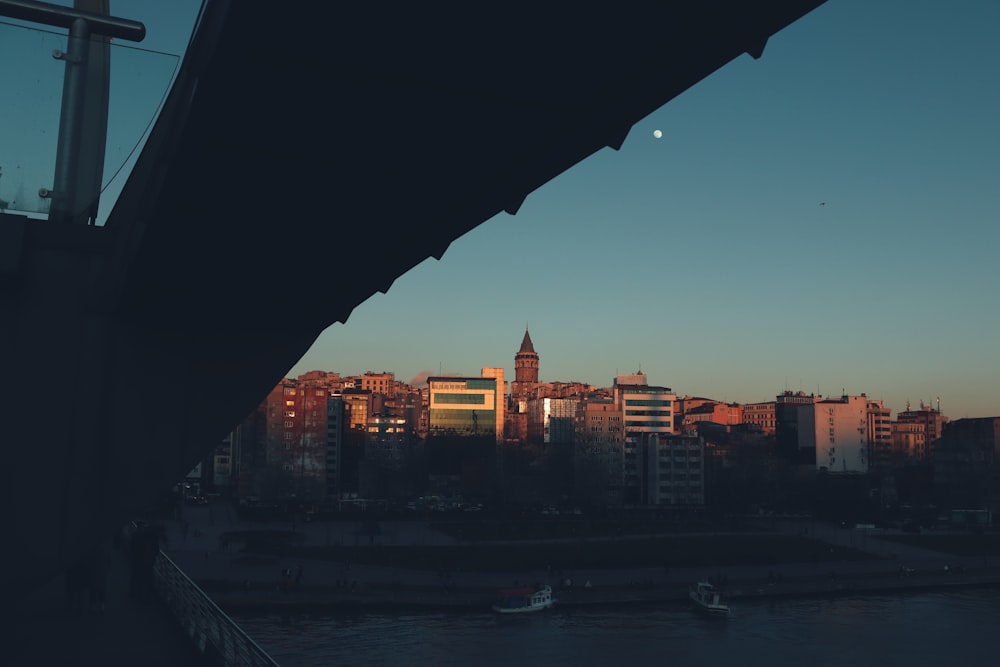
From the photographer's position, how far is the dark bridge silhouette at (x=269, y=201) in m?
2.92

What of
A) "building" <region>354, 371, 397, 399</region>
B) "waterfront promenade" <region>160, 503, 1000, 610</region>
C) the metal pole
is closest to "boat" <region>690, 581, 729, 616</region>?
"waterfront promenade" <region>160, 503, 1000, 610</region>

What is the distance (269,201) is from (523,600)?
34.3m

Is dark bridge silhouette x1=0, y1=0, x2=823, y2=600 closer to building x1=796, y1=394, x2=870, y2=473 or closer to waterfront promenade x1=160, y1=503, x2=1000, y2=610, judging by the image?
waterfront promenade x1=160, y1=503, x2=1000, y2=610

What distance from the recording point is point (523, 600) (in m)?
37.1

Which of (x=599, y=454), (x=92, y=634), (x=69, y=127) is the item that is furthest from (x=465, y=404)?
(x=69, y=127)

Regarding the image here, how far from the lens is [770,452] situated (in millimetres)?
94625

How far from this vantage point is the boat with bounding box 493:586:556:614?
36.8 meters

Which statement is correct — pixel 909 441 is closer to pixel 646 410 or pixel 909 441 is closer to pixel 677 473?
pixel 646 410

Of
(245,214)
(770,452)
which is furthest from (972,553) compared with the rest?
(245,214)

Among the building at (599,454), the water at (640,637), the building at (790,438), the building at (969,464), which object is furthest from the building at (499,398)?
the water at (640,637)

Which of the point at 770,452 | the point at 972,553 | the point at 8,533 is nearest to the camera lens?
the point at 8,533

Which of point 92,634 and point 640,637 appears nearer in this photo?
point 92,634

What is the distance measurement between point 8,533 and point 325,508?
6638 cm

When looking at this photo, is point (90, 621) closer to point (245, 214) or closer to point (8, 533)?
point (8, 533)
